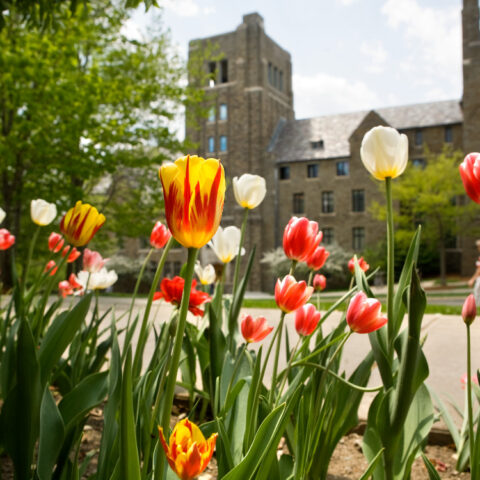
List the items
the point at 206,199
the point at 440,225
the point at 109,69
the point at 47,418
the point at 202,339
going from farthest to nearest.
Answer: the point at 440,225 < the point at 109,69 < the point at 202,339 < the point at 47,418 < the point at 206,199

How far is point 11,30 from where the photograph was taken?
10539mm

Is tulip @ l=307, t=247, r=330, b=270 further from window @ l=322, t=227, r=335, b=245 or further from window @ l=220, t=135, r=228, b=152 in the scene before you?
window @ l=220, t=135, r=228, b=152

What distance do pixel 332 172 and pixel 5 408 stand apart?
98.2ft

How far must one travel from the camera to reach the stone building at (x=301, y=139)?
2805cm

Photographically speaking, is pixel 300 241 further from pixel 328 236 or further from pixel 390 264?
pixel 328 236

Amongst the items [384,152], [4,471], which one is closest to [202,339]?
[4,471]

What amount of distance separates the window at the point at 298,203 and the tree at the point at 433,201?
7.36 metres

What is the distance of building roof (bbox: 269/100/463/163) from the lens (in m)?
28.9

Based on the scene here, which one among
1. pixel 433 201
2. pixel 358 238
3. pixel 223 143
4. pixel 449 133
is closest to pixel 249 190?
pixel 433 201

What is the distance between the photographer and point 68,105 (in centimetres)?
1051

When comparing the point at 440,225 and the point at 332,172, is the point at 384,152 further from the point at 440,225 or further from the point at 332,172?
the point at 332,172

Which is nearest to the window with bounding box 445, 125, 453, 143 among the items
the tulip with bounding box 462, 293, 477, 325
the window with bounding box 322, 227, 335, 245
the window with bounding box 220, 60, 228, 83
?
the window with bounding box 322, 227, 335, 245

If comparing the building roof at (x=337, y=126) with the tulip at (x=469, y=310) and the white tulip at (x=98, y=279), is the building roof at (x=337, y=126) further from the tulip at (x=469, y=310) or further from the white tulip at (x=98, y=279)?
the tulip at (x=469, y=310)

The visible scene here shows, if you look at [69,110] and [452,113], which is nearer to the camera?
[69,110]
